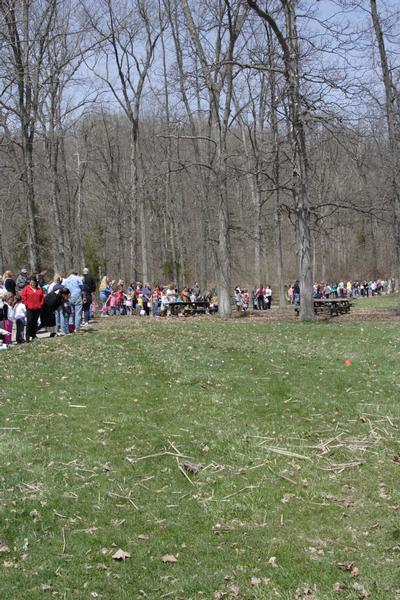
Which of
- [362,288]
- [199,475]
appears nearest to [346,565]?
[199,475]

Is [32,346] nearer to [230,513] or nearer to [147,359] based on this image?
[147,359]

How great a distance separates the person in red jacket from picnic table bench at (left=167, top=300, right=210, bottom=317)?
8.88m

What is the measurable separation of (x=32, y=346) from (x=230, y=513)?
8.84 m

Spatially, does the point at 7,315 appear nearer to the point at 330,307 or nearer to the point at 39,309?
the point at 39,309

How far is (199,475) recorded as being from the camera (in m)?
7.45

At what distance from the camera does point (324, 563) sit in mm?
5402

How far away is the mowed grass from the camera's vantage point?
5.28m

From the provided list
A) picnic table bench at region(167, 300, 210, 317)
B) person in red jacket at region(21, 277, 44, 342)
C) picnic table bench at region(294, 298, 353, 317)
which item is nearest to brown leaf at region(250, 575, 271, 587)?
person in red jacket at region(21, 277, 44, 342)

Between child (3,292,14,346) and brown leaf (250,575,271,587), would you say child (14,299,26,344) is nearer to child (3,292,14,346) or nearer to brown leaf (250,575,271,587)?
child (3,292,14,346)

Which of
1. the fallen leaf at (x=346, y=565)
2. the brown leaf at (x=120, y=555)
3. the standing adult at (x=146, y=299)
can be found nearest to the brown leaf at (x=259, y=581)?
the fallen leaf at (x=346, y=565)

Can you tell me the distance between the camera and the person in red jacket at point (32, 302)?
1485cm

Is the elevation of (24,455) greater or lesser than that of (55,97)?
lesser

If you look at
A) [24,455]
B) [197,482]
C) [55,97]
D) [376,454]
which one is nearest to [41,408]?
[24,455]

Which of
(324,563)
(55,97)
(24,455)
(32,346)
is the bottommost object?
(324,563)
